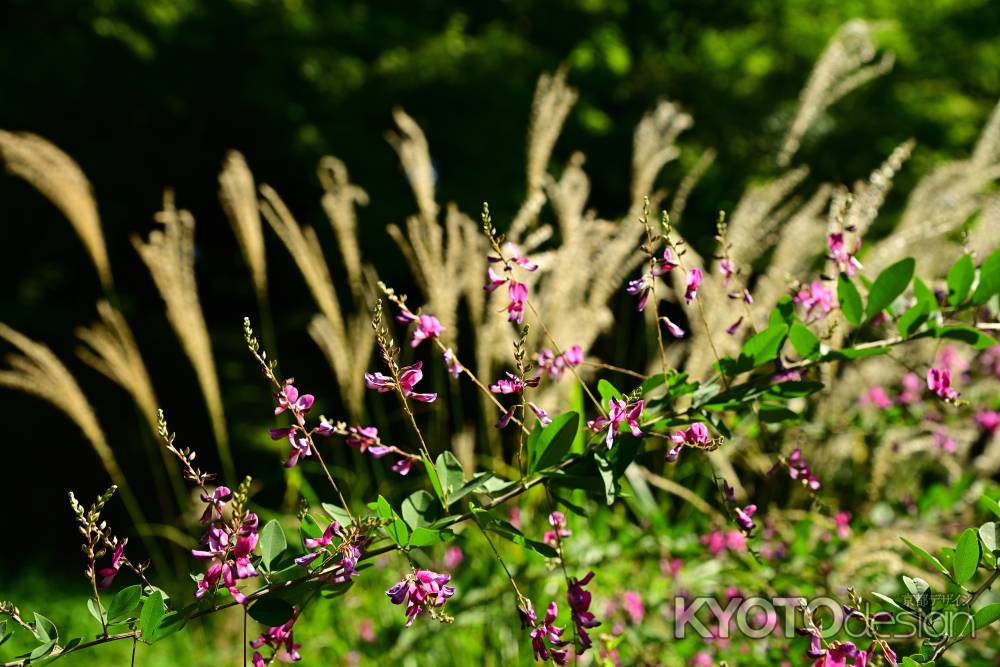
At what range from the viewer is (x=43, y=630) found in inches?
24.4

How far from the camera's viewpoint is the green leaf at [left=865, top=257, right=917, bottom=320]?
30.0 inches

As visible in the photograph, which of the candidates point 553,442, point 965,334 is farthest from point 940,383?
point 553,442

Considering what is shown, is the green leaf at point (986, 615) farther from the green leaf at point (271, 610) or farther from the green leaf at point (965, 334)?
the green leaf at point (271, 610)

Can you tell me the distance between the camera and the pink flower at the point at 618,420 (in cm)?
66

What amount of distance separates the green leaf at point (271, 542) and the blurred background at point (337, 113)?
4.30m

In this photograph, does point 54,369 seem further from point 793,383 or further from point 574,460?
point 793,383

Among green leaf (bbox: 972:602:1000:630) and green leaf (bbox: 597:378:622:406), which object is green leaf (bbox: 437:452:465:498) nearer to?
green leaf (bbox: 597:378:622:406)

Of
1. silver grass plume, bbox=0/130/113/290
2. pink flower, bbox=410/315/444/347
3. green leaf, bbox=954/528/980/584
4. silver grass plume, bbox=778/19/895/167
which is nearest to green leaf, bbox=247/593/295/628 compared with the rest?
Result: pink flower, bbox=410/315/444/347

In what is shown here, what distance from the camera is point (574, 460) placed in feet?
2.33

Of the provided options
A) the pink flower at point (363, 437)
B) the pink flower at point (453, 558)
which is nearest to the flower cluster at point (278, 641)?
the pink flower at point (363, 437)

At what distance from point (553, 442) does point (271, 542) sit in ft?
0.80

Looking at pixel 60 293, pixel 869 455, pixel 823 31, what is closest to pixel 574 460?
pixel 869 455

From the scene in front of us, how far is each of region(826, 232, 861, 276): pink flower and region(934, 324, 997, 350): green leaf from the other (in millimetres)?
99

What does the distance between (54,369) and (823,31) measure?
16.9ft
